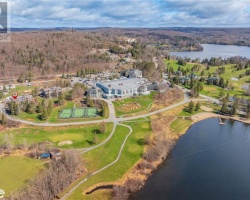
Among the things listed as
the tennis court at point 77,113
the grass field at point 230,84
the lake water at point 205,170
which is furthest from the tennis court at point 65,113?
the grass field at point 230,84

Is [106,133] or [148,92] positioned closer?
[106,133]

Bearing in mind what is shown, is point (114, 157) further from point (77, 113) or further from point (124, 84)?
point (124, 84)

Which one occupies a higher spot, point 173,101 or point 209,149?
point 173,101

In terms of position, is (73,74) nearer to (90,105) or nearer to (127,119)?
(90,105)

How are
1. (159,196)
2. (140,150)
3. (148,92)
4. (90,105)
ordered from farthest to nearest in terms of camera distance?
1. (148,92)
2. (90,105)
3. (140,150)
4. (159,196)

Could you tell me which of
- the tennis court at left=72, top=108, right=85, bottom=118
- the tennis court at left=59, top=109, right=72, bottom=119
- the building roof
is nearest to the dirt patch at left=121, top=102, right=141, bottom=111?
the building roof

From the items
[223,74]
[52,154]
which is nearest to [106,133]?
[52,154]

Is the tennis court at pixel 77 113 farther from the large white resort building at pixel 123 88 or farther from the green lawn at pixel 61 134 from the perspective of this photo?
the large white resort building at pixel 123 88
